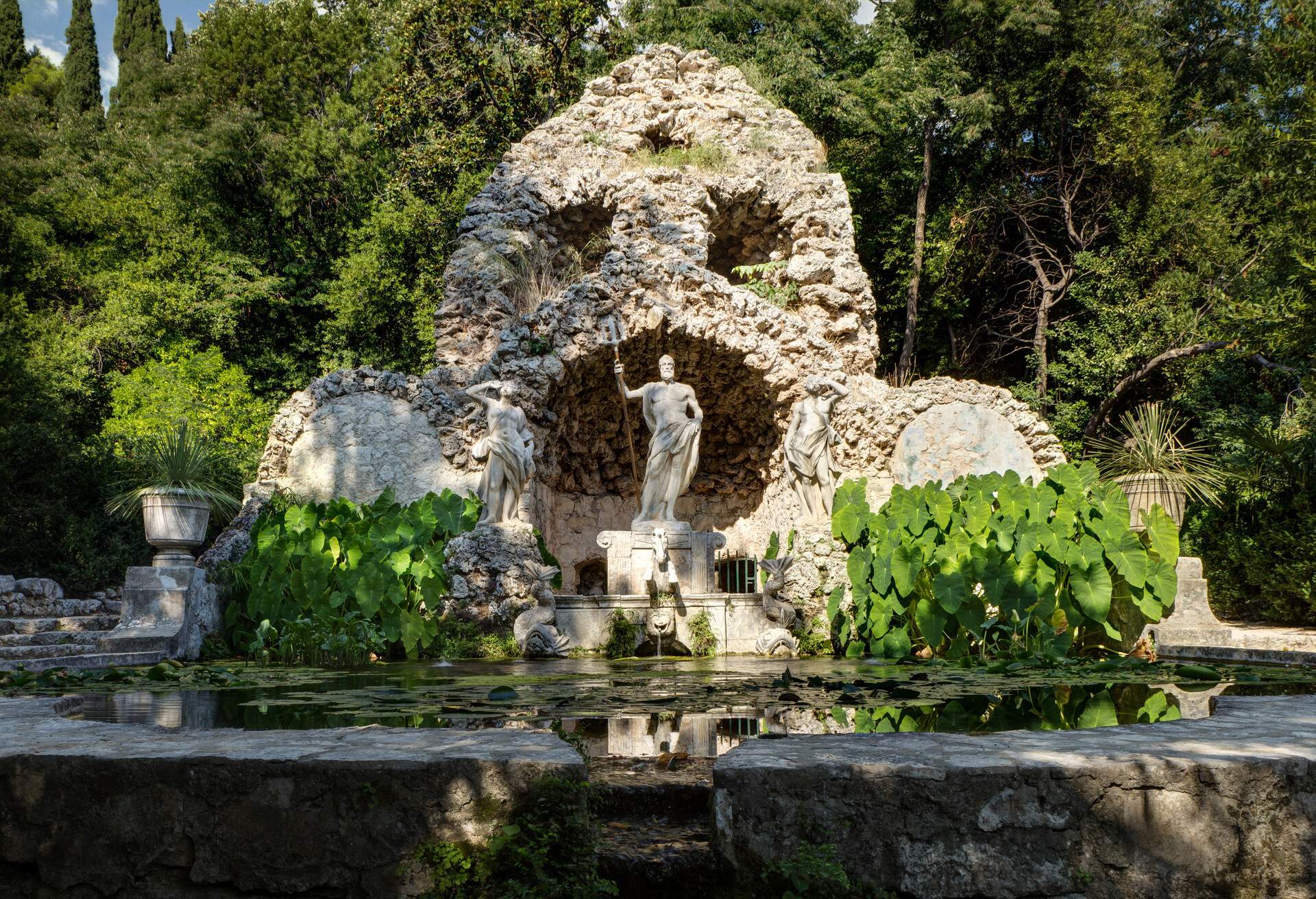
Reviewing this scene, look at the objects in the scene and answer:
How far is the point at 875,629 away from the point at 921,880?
6.27m

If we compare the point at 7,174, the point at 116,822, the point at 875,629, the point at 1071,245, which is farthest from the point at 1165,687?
the point at 7,174

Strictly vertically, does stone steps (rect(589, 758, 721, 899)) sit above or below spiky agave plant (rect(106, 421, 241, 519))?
below

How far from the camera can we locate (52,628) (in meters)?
10.0

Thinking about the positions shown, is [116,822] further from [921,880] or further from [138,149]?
[138,149]

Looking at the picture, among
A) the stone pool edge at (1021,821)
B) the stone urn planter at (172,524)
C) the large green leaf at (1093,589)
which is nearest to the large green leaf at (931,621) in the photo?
the large green leaf at (1093,589)

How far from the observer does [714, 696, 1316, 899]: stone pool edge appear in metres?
2.36

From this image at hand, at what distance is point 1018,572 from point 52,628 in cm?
966

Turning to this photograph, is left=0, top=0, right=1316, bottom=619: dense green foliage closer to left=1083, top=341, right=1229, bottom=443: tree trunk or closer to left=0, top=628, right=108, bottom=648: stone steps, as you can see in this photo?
left=1083, top=341, right=1229, bottom=443: tree trunk

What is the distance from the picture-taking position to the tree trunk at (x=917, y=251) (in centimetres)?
1795

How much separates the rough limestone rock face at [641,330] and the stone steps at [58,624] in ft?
7.97

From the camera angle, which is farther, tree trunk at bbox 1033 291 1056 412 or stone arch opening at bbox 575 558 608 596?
tree trunk at bbox 1033 291 1056 412

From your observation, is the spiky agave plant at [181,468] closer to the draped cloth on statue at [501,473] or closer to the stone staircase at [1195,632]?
the draped cloth on statue at [501,473]

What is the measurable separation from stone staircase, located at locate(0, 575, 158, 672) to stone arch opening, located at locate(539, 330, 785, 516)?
18.6 feet

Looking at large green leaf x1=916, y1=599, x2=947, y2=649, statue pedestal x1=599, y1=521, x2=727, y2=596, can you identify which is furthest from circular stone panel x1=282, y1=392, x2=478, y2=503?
large green leaf x1=916, y1=599, x2=947, y2=649
